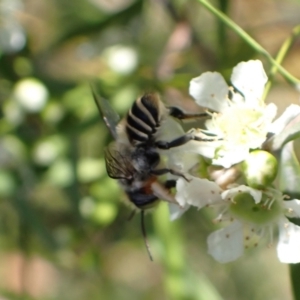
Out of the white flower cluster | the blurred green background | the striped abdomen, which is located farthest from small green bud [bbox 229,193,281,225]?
the blurred green background

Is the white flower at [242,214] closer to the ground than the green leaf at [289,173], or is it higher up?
closer to the ground

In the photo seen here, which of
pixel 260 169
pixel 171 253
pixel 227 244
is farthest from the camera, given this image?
pixel 171 253

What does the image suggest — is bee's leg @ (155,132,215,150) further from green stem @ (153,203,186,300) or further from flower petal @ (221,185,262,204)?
green stem @ (153,203,186,300)

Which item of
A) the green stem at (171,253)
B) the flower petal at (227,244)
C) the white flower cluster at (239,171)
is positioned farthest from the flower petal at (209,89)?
the green stem at (171,253)

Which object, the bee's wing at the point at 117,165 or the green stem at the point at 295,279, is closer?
the green stem at the point at 295,279

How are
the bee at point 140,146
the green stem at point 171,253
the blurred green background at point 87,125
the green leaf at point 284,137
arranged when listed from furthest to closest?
the blurred green background at point 87,125 < the green stem at point 171,253 < the bee at point 140,146 < the green leaf at point 284,137

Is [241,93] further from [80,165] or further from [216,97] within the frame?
[80,165]

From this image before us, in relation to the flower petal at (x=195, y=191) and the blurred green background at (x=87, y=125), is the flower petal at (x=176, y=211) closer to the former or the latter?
the flower petal at (x=195, y=191)

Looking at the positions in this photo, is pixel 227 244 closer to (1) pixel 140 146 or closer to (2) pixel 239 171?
(2) pixel 239 171

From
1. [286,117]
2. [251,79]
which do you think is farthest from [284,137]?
[251,79]
